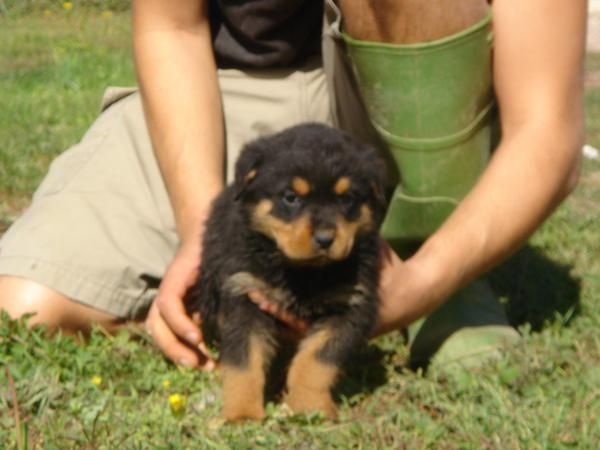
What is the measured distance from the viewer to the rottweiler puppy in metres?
3.25

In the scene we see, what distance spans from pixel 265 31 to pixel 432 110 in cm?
77

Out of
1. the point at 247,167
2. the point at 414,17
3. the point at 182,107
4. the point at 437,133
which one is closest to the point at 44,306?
the point at 182,107

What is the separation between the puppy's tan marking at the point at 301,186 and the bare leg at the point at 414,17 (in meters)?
0.73

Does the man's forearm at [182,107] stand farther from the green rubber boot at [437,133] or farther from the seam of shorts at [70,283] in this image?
the green rubber boot at [437,133]

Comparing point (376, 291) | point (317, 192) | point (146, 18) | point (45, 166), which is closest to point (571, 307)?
point (376, 291)

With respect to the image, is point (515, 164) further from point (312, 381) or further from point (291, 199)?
point (312, 381)

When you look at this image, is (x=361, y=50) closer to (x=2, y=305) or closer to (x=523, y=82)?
(x=523, y=82)

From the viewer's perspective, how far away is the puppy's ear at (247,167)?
11.0ft

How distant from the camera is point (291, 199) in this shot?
3264 mm

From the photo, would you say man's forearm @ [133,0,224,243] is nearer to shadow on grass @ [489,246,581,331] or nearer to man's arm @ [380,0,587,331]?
man's arm @ [380,0,587,331]

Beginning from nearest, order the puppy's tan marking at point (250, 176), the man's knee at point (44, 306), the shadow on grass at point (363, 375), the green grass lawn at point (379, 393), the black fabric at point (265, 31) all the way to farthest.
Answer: the green grass lawn at point (379, 393) < the puppy's tan marking at point (250, 176) < the shadow on grass at point (363, 375) < the man's knee at point (44, 306) < the black fabric at point (265, 31)

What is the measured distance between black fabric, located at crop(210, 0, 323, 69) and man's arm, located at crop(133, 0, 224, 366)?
10 cm

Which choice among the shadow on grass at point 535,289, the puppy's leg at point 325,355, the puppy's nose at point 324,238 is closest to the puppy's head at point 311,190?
the puppy's nose at point 324,238

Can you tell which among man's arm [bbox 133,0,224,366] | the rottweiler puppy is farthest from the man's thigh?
the rottweiler puppy
